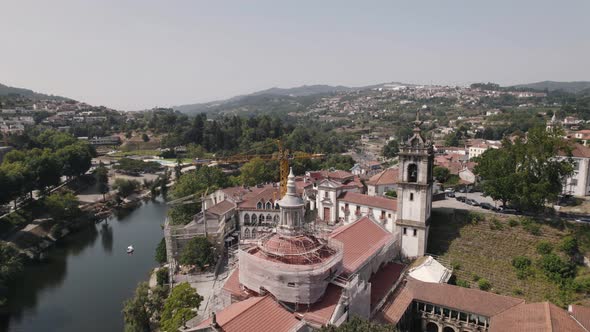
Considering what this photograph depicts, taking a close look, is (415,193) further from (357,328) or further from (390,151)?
(390,151)

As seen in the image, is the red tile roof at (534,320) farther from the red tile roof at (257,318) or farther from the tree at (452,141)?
the tree at (452,141)

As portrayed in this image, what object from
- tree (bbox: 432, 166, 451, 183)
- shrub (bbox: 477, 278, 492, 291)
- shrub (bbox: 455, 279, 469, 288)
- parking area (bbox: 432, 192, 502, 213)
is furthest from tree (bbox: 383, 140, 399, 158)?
shrub (bbox: 477, 278, 492, 291)

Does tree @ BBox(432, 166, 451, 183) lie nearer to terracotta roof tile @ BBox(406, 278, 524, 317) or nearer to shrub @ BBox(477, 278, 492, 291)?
shrub @ BBox(477, 278, 492, 291)

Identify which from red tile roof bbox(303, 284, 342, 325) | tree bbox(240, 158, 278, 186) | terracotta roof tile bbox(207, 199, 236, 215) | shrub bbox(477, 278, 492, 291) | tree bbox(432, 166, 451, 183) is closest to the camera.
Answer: red tile roof bbox(303, 284, 342, 325)

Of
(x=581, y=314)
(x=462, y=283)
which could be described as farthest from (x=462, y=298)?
(x=581, y=314)

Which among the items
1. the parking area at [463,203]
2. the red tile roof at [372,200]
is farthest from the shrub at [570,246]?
the red tile roof at [372,200]

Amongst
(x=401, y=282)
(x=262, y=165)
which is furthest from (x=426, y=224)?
(x=262, y=165)
